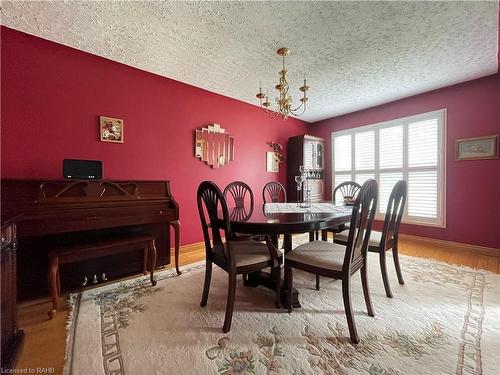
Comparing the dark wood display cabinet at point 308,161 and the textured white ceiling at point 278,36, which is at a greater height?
the textured white ceiling at point 278,36

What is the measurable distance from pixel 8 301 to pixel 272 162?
367 centimetres

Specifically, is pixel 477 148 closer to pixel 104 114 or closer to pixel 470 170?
pixel 470 170

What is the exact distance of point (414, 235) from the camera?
351 cm

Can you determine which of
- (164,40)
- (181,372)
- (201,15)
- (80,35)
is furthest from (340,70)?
(181,372)

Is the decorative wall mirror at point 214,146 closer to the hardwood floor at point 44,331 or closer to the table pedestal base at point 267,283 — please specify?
the hardwood floor at point 44,331

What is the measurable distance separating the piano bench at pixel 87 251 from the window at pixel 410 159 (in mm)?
3851

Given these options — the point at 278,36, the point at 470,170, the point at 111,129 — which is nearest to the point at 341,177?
the point at 470,170

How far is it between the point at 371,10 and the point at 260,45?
37.9 inches

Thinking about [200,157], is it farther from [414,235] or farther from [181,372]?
[414,235]

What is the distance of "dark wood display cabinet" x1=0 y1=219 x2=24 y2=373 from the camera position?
1148mm

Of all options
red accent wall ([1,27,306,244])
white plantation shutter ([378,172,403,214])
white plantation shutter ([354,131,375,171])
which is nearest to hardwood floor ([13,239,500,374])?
red accent wall ([1,27,306,244])

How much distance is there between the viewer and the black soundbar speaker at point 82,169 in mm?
1919

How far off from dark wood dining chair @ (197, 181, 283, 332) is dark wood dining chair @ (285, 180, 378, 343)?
15 cm

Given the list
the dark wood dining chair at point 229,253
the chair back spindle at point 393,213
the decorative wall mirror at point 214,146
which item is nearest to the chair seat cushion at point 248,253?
the dark wood dining chair at point 229,253
